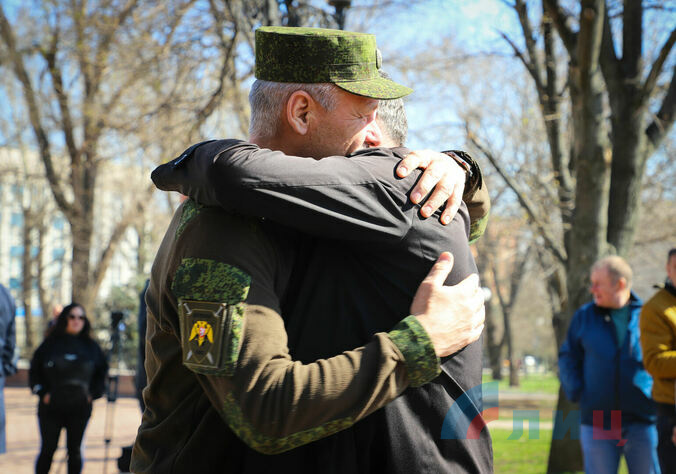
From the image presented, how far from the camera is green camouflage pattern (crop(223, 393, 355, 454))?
4.94ft

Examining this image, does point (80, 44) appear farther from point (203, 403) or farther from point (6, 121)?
point (6, 121)

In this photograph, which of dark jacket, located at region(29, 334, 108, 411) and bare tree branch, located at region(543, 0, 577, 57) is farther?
dark jacket, located at region(29, 334, 108, 411)

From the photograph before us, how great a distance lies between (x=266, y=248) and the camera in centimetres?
162

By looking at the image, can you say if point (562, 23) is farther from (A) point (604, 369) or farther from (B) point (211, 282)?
(B) point (211, 282)

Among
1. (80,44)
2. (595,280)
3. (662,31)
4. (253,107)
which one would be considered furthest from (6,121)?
(253,107)

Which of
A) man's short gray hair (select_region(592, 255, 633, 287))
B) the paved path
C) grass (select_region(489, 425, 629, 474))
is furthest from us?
the paved path

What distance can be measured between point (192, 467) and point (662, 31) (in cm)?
1346

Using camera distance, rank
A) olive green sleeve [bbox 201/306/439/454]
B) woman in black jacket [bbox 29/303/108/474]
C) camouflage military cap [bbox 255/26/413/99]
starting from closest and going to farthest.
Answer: olive green sleeve [bbox 201/306/439/454] < camouflage military cap [bbox 255/26/413/99] < woman in black jacket [bbox 29/303/108/474]

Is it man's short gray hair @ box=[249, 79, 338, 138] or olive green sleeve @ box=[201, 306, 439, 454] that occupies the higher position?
man's short gray hair @ box=[249, 79, 338, 138]

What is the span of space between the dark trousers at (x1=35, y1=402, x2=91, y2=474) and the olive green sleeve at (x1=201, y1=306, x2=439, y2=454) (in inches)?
263

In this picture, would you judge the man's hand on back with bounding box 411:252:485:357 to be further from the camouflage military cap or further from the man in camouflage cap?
the camouflage military cap

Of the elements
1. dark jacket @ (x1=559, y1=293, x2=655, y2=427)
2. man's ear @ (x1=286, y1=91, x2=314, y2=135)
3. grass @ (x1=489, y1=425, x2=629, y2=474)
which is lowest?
grass @ (x1=489, y1=425, x2=629, y2=474)

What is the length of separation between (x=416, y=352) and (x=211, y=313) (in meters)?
0.43

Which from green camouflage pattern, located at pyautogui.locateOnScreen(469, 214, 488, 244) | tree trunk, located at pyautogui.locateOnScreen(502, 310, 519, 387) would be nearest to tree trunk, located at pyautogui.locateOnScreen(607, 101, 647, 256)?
green camouflage pattern, located at pyautogui.locateOnScreen(469, 214, 488, 244)
